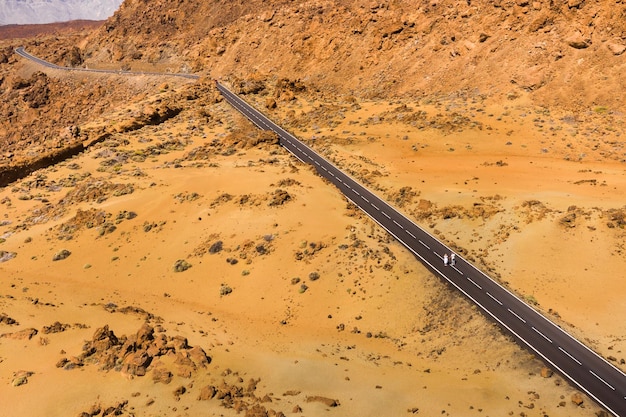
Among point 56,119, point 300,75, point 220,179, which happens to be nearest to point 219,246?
point 220,179

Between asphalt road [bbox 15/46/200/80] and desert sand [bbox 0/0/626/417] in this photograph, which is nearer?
desert sand [bbox 0/0/626/417]

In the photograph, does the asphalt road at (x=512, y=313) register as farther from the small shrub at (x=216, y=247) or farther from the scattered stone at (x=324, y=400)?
the small shrub at (x=216, y=247)

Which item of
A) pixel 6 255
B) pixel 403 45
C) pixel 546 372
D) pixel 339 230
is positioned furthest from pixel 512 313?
pixel 403 45

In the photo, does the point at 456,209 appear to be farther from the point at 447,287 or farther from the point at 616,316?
the point at 616,316

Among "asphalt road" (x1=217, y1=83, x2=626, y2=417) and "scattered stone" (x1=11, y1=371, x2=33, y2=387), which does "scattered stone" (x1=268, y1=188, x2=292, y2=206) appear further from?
"scattered stone" (x1=11, y1=371, x2=33, y2=387)

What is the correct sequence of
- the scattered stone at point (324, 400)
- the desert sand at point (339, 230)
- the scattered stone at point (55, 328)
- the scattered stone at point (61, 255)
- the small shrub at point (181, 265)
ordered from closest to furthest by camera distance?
the scattered stone at point (324, 400), the desert sand at point (339, 230), the scattered stone at point (55, 328), the small shrub at point (181, 265), the scattered stone at point (61, 255)

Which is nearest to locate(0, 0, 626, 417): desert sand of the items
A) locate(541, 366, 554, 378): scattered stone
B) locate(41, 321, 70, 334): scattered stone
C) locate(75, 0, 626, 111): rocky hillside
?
locate(541, 366, 554, 378): scattered stone

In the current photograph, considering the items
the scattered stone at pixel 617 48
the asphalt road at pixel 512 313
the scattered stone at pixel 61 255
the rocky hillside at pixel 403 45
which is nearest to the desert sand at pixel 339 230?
the scattered stone at pixel 61 255
